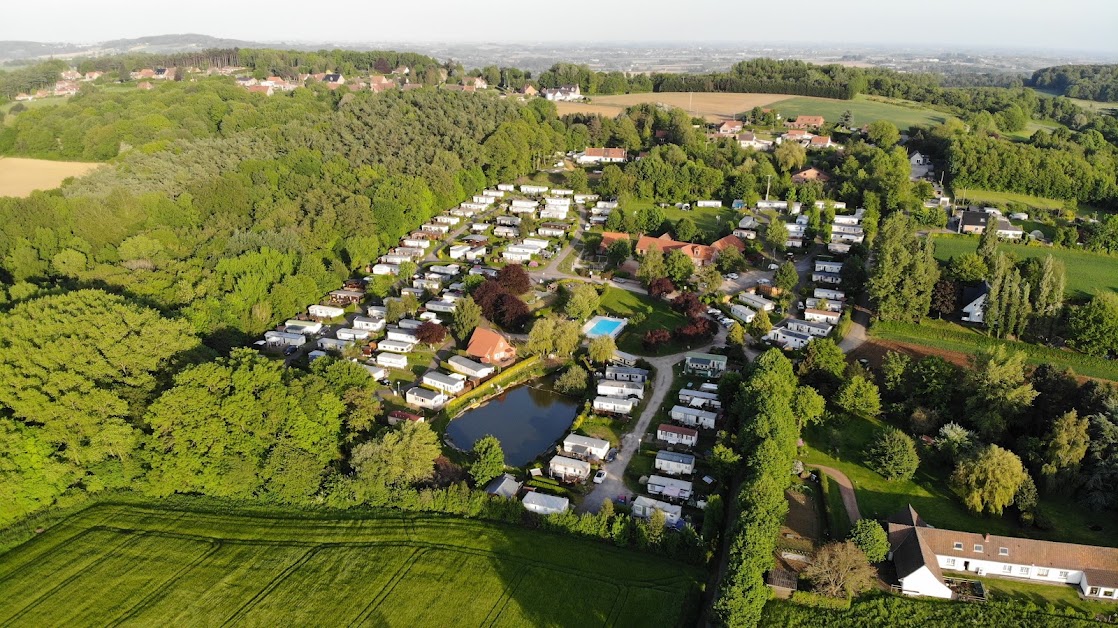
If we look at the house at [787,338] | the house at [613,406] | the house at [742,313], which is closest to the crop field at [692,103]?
the house at [742,313]

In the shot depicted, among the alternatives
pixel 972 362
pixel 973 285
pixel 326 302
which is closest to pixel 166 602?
pixel 326 302

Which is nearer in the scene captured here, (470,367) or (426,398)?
(426,398)

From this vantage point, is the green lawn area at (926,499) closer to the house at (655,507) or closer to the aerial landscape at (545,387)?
the aerial landscape at (545,387)

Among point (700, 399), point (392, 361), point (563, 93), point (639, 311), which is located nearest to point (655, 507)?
point (700, 399)

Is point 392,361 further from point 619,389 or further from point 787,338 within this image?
point 787,338

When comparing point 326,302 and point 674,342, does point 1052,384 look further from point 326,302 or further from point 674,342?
point 326,302

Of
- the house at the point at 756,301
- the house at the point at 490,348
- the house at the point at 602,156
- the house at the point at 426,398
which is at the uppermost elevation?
the house at the point at 602,156
